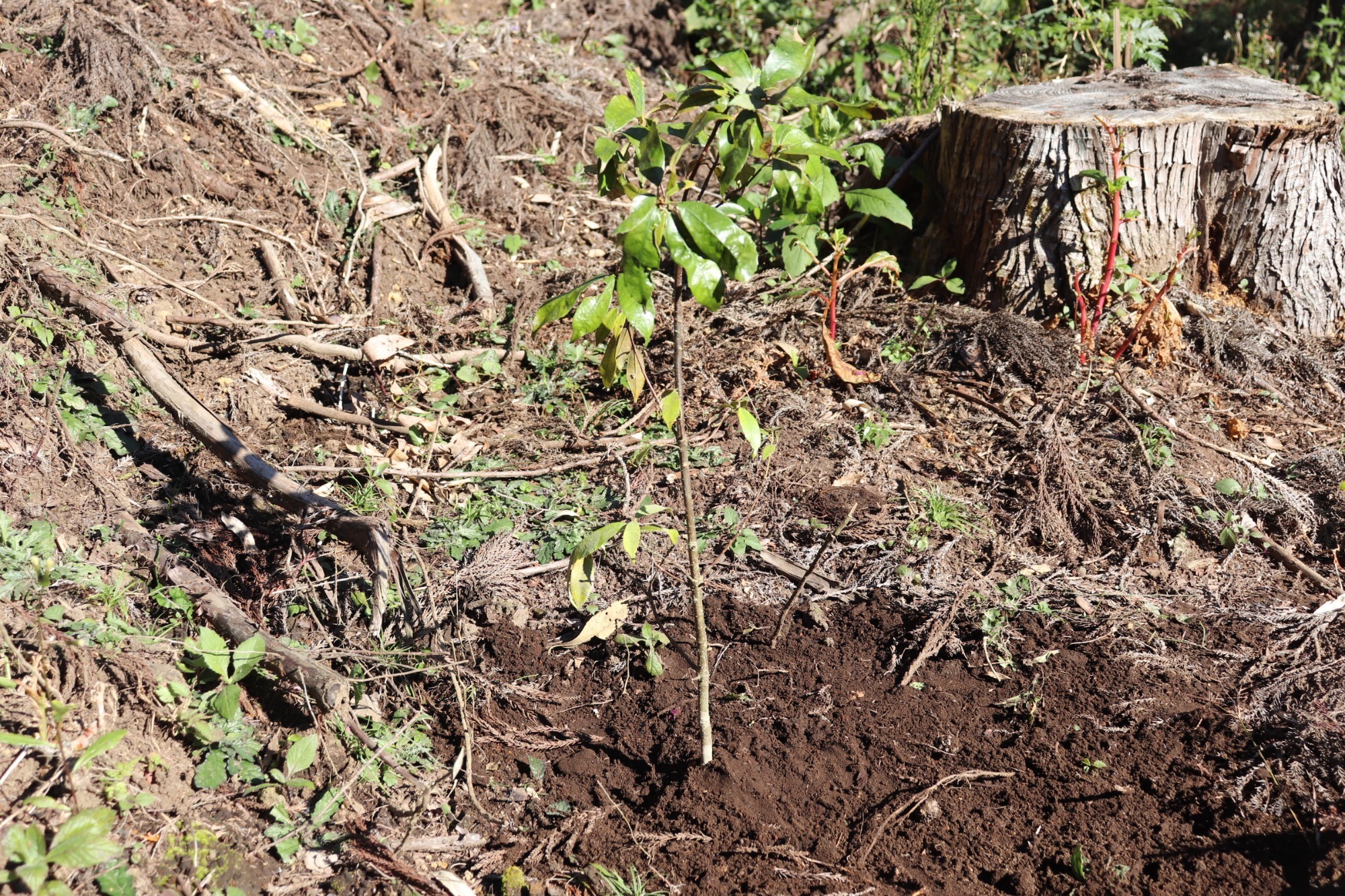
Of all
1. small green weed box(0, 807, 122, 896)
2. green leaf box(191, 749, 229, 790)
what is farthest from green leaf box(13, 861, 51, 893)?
green leaf box(191, 749, 229, 790)

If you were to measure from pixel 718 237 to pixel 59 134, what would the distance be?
373 centimetres

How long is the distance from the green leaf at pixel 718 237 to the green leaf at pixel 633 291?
0.39 feet

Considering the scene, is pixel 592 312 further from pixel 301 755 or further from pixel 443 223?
pixel 443 223

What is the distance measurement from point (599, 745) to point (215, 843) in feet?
3.06

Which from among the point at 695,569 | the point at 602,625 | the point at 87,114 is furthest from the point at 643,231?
the point at 87,114

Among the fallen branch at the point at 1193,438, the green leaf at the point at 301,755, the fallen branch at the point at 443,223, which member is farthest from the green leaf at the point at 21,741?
the fallen branch at the point at 1193,438

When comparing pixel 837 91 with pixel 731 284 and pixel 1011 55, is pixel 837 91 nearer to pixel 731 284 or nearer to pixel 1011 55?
pixel 1011 55

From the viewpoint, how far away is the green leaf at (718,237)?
1763 mm

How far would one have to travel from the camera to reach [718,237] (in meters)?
A: 1.77

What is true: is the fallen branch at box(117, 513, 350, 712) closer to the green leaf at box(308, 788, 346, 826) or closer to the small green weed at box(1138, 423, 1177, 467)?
the green leaf at box(308, 788, 346, 826)

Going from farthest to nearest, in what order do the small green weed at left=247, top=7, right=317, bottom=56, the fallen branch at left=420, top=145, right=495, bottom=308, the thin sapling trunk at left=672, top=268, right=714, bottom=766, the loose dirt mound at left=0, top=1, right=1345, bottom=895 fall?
the small green weed at left=247, top=7, right=317, bottom=56 < the fallen branch at left=420, top=145, right=495, bottom=308 < the loose dirt mound at left=0, top=1, right=1345, bottom=895 < the thin sapling trunk at left=672, top=268, right=714, bottom=766

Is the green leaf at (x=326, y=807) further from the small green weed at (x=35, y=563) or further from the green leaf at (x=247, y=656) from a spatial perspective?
the small green weed at (x=35, y=563)

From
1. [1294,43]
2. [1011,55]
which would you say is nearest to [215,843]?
[1011,55]

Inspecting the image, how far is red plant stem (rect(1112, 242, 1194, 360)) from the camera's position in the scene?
3.71 meters
